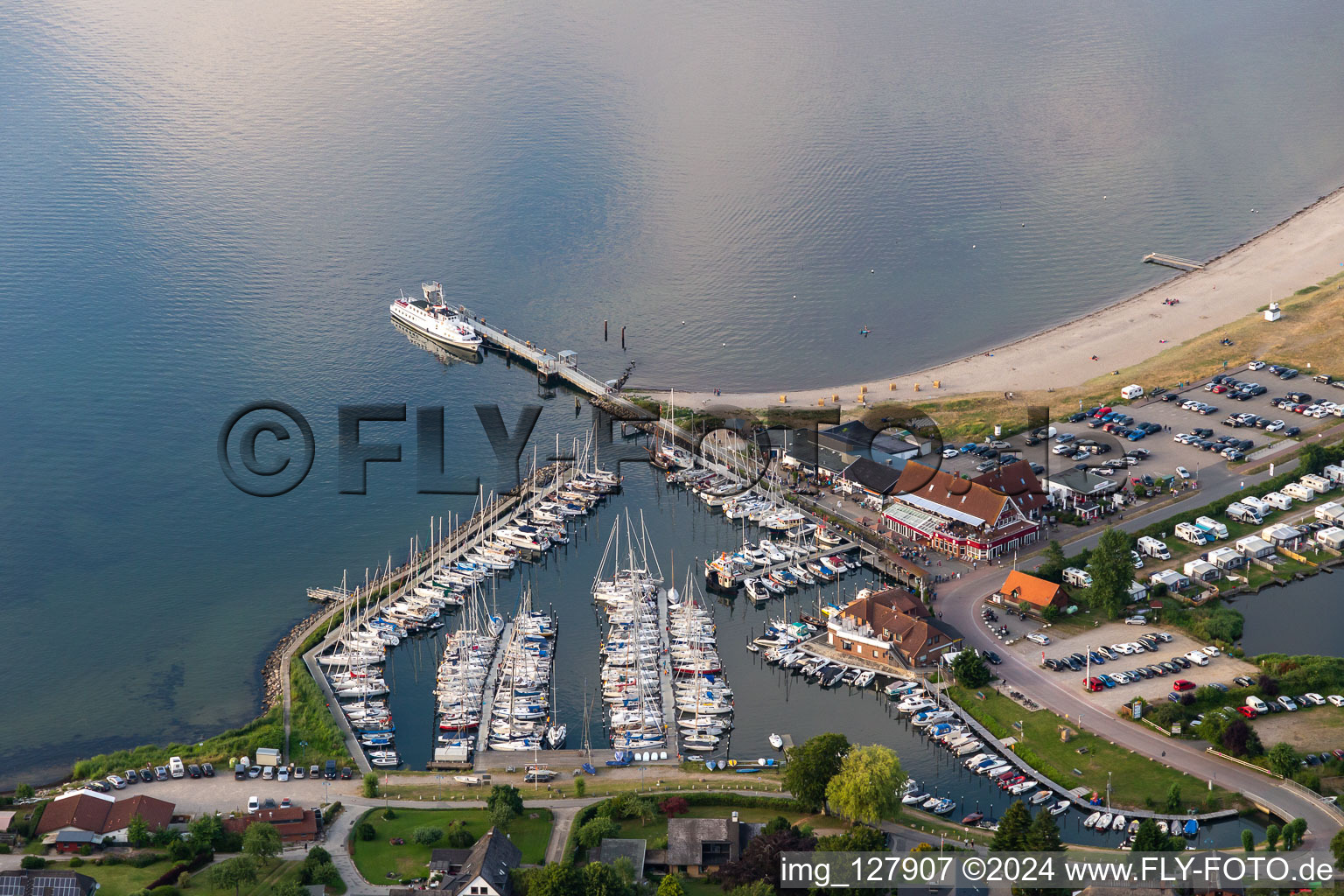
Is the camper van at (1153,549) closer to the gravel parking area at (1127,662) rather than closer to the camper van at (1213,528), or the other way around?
the camper van at (1213,528)

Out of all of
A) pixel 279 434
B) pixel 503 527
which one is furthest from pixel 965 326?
pixel 279 434

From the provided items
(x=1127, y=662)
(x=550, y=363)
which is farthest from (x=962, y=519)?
(x=550, y=363)

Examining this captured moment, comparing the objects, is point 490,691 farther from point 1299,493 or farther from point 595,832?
point 1299,493

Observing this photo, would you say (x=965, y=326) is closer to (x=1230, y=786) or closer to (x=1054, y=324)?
(x=1054, y=324)

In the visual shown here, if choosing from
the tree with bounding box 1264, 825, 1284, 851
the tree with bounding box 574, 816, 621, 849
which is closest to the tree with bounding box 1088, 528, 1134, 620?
the tree with bounding box 1264, 825, 1284, 851

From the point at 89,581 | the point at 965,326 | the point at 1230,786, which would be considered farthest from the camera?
the point at 965,326

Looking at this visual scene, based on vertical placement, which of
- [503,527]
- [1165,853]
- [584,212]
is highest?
[584,212]
